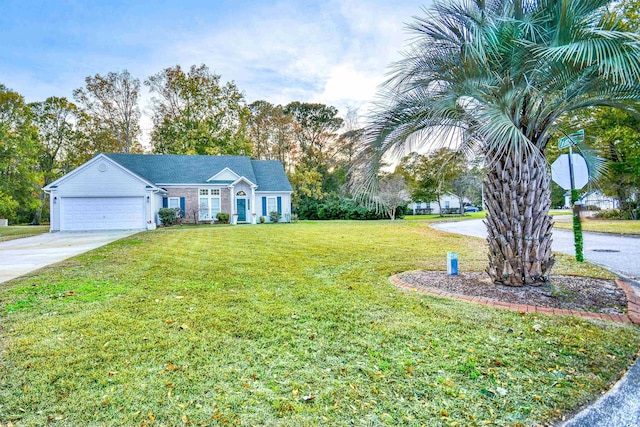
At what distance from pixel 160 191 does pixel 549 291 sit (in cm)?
2257

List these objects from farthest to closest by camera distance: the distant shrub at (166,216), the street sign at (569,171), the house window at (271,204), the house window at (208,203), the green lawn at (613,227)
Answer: the house window at (271,204) < the house window at (208,203) < the distant shrub at (166,216) < the green lawn at (613,227) < the street sign at (569,171)

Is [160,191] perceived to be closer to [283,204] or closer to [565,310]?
[283,204]

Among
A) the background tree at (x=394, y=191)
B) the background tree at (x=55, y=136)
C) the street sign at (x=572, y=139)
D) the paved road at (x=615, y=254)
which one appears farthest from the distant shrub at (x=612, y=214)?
the background tree at (x=55, y=136)

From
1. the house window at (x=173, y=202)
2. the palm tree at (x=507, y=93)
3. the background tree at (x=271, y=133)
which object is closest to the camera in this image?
the palm tree at (x=507, y=93)

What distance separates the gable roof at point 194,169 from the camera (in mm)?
24031

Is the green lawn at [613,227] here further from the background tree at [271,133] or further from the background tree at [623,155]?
the background tree at [271,133]

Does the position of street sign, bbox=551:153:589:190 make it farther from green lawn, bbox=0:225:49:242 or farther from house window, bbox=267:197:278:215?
house window, bbox=267:197:278:215

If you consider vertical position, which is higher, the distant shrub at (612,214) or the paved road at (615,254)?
the distant shrub at (612,214)

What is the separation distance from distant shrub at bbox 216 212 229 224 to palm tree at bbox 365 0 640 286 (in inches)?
800

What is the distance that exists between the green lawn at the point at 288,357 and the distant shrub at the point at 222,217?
18.9m

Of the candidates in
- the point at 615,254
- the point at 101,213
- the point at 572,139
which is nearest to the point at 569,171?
the point at 572,139

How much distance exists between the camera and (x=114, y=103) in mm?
31750

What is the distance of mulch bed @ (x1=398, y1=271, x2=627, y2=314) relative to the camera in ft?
14.3

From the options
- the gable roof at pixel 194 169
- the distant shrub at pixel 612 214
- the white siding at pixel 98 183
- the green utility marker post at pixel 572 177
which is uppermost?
the gable roof at pixel 194 169
